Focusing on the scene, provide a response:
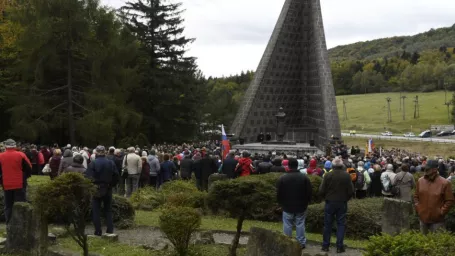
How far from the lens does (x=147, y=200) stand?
13859 millimetres

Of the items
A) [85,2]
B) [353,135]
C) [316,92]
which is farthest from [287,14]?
[353,135]

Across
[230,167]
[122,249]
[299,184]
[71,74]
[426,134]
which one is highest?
[71,74]

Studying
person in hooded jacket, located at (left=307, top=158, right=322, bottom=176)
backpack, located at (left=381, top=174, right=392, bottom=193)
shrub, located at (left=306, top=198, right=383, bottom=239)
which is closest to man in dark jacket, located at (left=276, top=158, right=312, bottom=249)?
shrub, located at (left=306, top=198, right=383, bottom=239)

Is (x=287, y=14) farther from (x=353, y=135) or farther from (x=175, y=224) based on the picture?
(x=353, y=135)

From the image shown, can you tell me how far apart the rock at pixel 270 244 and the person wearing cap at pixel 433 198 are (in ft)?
8.96

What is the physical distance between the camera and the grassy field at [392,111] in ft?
323

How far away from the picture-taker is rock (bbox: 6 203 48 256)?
25.5 ft

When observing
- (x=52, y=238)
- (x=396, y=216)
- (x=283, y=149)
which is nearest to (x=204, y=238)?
(x=52, y=238)

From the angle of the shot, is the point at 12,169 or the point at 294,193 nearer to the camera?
the point at 294,193

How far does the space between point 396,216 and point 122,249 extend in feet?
16.0

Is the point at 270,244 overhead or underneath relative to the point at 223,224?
overhead

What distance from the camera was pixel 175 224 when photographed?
22.7 feet

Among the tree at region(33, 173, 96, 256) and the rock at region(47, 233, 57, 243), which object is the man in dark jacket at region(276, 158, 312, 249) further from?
the rock at region(47, 233, 57, 243)

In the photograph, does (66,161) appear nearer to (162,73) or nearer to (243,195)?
(243,195)
